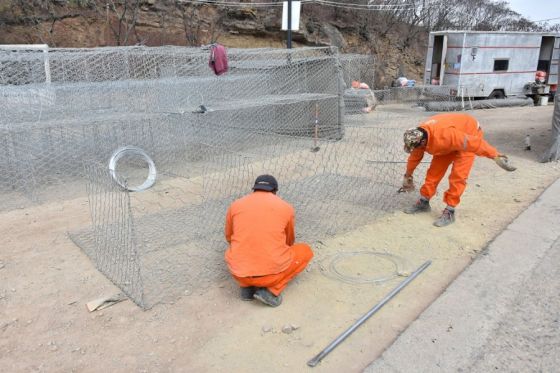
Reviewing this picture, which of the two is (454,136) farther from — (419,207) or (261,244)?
(261,244)

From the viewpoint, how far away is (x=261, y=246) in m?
3.15

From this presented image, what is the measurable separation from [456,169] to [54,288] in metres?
3.76

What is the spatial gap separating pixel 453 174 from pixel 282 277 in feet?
7.58

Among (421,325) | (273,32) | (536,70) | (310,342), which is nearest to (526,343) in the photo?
(421,325)

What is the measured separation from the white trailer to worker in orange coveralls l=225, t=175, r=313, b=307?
13766mm

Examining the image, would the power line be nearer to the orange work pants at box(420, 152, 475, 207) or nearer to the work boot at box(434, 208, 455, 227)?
the orange work pants at box(420, 152, 475, 207)

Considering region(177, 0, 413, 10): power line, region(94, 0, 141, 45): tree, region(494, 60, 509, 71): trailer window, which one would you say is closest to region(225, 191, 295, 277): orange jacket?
region(494, 60, 509, 71): trailer window

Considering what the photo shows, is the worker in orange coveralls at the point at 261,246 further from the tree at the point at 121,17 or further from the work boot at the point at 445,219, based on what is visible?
the tree at the point at 121,17

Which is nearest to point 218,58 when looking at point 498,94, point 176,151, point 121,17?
point 176,151

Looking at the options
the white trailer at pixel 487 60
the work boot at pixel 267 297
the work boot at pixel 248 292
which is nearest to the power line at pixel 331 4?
the white trailer at pixel 487 60

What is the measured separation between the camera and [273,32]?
20.6 metres

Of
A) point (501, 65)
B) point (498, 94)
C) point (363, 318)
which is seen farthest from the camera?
point (498, 94)

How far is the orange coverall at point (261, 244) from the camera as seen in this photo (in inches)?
124

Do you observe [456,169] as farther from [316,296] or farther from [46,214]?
[46,214]
